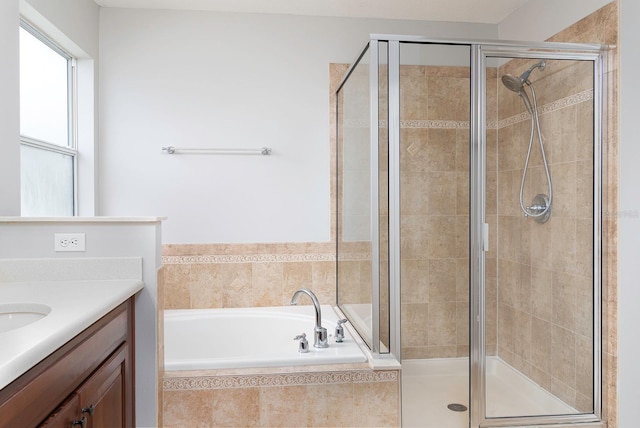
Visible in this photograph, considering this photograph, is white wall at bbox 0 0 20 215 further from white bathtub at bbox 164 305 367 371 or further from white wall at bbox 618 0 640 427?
white wall at bbox 618 0 640 427

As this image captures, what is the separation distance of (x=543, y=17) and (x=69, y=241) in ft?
9.80

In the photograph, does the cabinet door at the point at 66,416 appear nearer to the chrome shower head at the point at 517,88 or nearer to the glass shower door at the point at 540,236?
the glass shower door at the point at 540,236

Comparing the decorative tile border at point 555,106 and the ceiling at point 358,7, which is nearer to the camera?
the decorative tile border at point 555,106

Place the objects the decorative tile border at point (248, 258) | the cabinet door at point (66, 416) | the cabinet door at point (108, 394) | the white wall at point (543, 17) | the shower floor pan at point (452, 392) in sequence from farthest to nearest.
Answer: the decorative tile border at point (248, 258) → the white wall at point (543, 17) → the shower floor pan at point (452, 392) → the cabinet door at point (108, 394) → the cabinet door at point (66, 416)

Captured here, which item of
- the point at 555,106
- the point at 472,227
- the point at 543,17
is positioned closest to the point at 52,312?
the point at 472,227

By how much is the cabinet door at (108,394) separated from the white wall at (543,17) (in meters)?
2.83

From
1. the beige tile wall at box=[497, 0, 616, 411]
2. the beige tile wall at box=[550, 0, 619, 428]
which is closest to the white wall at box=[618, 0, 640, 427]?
the beige tile wall at box=[550, 0, 619, 428]

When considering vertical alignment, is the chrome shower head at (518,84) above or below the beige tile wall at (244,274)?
above

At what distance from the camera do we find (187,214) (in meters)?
3.18

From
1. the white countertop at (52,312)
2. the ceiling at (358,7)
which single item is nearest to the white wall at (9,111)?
the white countertop at (52,312)

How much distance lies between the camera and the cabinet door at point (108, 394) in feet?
4.30

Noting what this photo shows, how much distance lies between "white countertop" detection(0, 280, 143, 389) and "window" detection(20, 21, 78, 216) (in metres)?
1.02

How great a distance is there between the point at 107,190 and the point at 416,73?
224cm

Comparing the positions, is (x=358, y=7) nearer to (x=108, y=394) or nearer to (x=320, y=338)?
(x=320, y=338)
